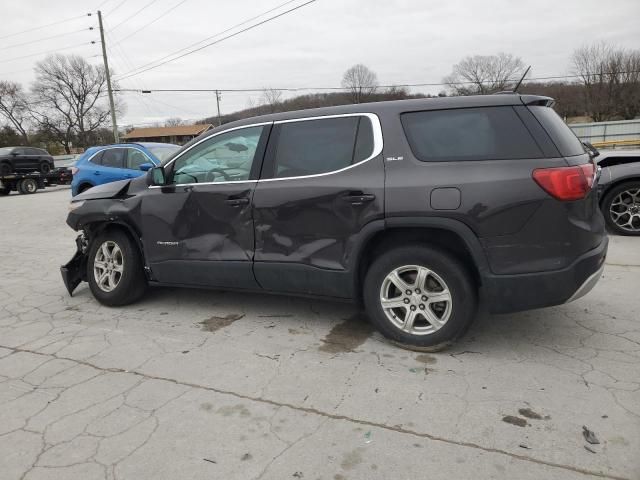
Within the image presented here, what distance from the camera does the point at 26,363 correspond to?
12.0 ft

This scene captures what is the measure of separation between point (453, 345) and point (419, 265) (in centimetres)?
72

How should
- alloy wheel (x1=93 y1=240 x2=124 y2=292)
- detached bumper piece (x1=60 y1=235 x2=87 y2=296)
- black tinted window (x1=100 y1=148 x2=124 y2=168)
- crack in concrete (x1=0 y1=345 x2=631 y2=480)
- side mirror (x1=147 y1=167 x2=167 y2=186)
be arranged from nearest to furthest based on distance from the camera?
crack in concrete (x1=0 y1=345 x2=631 y2=480) < side mirror (x1=147 y1=167 x2=167 y2=186) < alloy wheel (x1=93 y1=240 x2=124 y2=292) < detached bumper piece (x1=60 y1=235 x2=87 y2=296) < black tinted window (x1=100 y1=148 x2=124 y2=168)

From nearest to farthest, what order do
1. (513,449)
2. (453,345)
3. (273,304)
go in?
(513,449)
(453,345)
(273,304)

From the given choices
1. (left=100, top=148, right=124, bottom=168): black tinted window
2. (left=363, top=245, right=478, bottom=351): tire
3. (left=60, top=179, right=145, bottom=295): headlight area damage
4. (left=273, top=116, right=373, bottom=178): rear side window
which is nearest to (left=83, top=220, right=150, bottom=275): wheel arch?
(left=60, top=179, right=145, bottom=295): headlight area damage

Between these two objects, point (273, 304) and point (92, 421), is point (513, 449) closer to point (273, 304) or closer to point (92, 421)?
point (92, 421)

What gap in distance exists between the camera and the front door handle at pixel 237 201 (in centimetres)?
394

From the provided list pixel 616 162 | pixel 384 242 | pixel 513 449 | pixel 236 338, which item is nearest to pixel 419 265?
pixel 384 242

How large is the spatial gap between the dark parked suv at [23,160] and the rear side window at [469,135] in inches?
903

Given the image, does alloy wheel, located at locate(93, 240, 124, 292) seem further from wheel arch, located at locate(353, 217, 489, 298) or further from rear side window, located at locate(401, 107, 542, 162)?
rear side window, located at locate(401, 107, 542, 162)

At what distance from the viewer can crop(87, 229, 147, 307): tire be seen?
15.5 feet

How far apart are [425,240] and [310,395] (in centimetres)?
134

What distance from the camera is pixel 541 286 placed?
311cm

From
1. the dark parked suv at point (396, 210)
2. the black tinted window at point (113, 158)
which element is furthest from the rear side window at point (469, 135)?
the black tinted window at point (113, 158)

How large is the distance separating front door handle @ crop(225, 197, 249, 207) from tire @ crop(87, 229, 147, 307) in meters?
1.34
